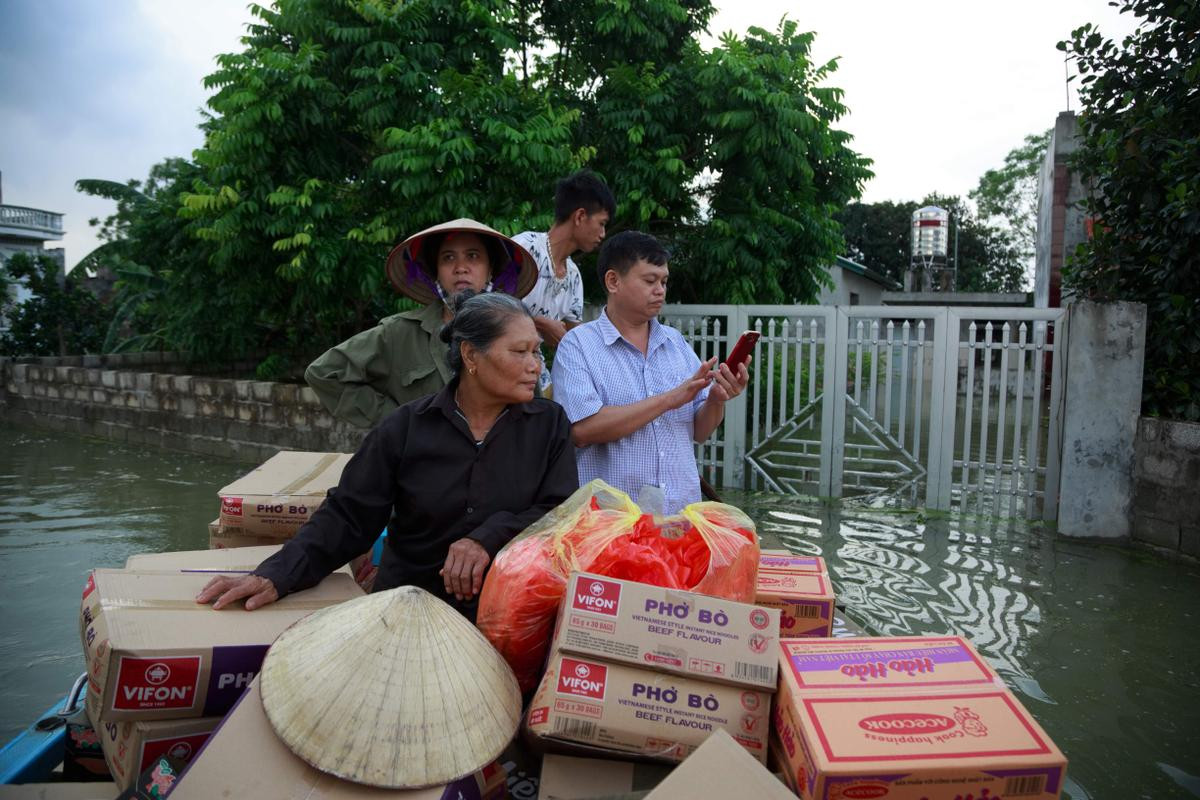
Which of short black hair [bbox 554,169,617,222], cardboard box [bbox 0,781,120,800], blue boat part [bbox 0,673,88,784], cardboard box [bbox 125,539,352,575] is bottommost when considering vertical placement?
blue boat part [bbox 0,673,88,784]

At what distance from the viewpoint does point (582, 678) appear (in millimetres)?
1570

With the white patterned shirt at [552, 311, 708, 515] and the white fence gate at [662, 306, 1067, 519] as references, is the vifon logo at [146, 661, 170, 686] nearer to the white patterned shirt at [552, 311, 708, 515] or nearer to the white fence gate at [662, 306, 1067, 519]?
the white patterned shirt at [552, 311, 708, 515]

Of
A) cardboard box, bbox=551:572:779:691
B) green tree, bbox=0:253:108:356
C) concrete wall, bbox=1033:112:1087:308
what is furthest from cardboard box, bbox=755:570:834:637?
green tree, bbox=0:253:108:356

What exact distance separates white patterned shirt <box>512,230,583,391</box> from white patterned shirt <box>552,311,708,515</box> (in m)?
0.76

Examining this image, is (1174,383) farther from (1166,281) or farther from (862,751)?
(862,751)

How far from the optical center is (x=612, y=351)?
2.83 m

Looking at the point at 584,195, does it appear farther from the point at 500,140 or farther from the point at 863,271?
the point at 863,271

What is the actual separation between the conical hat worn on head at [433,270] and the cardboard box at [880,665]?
1.89 meters

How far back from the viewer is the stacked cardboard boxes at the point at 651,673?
5.11 feet

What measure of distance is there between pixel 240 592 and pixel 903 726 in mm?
1442

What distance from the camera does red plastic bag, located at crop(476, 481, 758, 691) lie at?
71.7 inches

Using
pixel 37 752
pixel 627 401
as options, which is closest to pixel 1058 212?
pixel 627 401

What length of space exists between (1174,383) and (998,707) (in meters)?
5.03

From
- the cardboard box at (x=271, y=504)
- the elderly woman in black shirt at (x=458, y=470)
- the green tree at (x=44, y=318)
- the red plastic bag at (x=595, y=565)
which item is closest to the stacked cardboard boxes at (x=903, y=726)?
the red plastic bag at (x=595, y=565)
